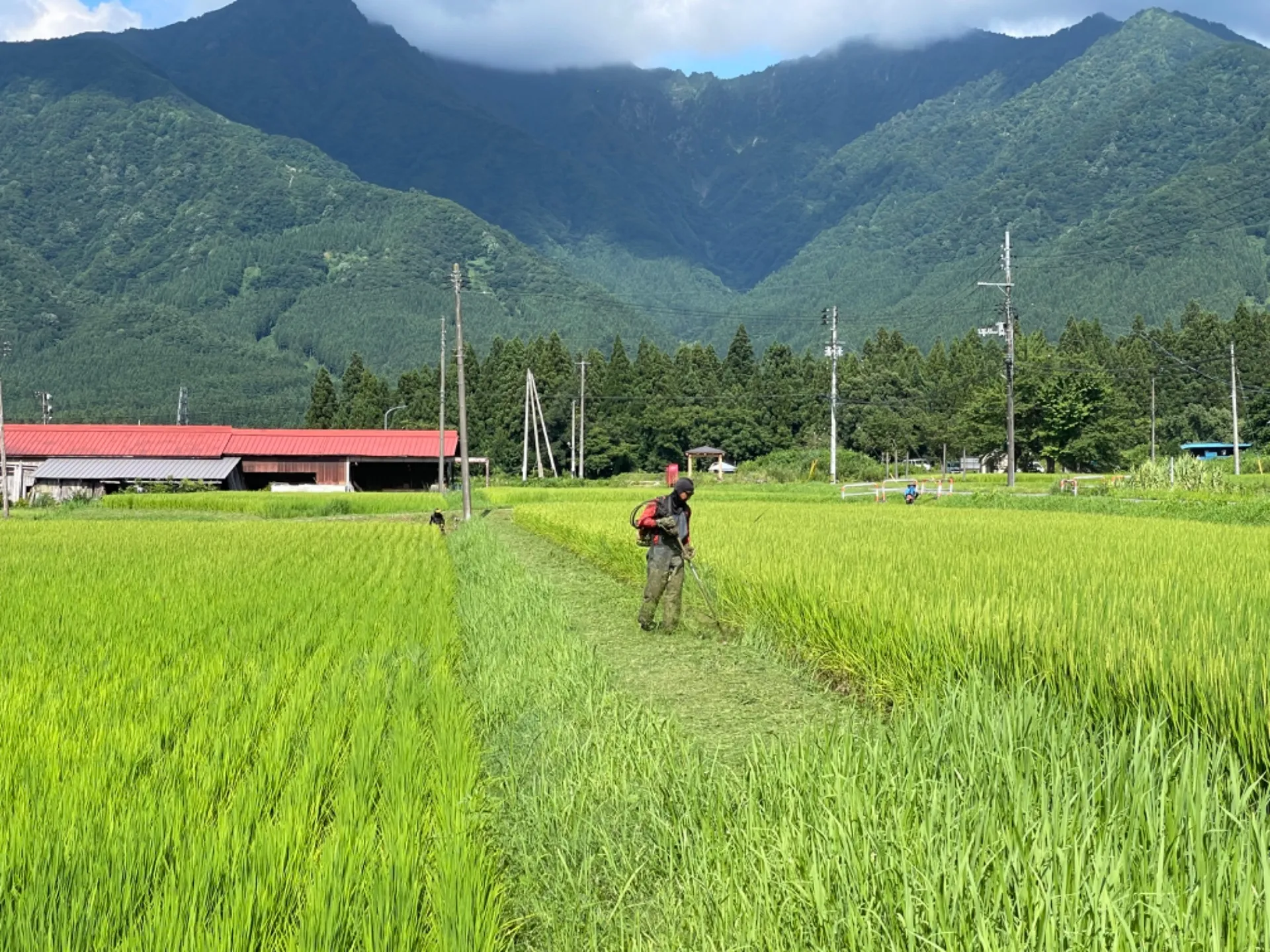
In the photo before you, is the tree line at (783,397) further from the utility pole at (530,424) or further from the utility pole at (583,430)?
the utility pole at (530,424)

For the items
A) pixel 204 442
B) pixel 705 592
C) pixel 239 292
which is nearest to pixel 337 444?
pixel 204 442

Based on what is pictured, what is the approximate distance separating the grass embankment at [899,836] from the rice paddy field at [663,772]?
0.02 m

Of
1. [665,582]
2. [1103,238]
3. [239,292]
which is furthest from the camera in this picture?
[239,292]

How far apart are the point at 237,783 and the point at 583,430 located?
184 feet

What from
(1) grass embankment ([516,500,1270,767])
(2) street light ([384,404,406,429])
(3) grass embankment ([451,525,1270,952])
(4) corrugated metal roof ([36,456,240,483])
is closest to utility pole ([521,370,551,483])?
(2) street light ([384,404,406,429])

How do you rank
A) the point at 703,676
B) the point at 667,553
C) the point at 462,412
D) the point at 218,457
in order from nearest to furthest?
the point at 703,676
the point at 667,553
the point at 462,412
the point at 218,457

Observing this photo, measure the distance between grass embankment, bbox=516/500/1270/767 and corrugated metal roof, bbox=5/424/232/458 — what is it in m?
40.4

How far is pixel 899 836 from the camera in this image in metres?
2.54

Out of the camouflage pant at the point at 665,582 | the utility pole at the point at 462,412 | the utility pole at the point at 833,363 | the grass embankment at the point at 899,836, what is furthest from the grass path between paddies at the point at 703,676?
the utility pole at the point at 833,363

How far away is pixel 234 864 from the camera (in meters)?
2.79

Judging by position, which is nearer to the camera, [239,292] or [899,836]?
[899,836]

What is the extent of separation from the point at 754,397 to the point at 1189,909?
6647cm

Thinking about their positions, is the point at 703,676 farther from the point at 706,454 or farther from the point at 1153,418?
the point at 1153,418

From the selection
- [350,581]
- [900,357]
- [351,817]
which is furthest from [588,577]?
[900,357]
